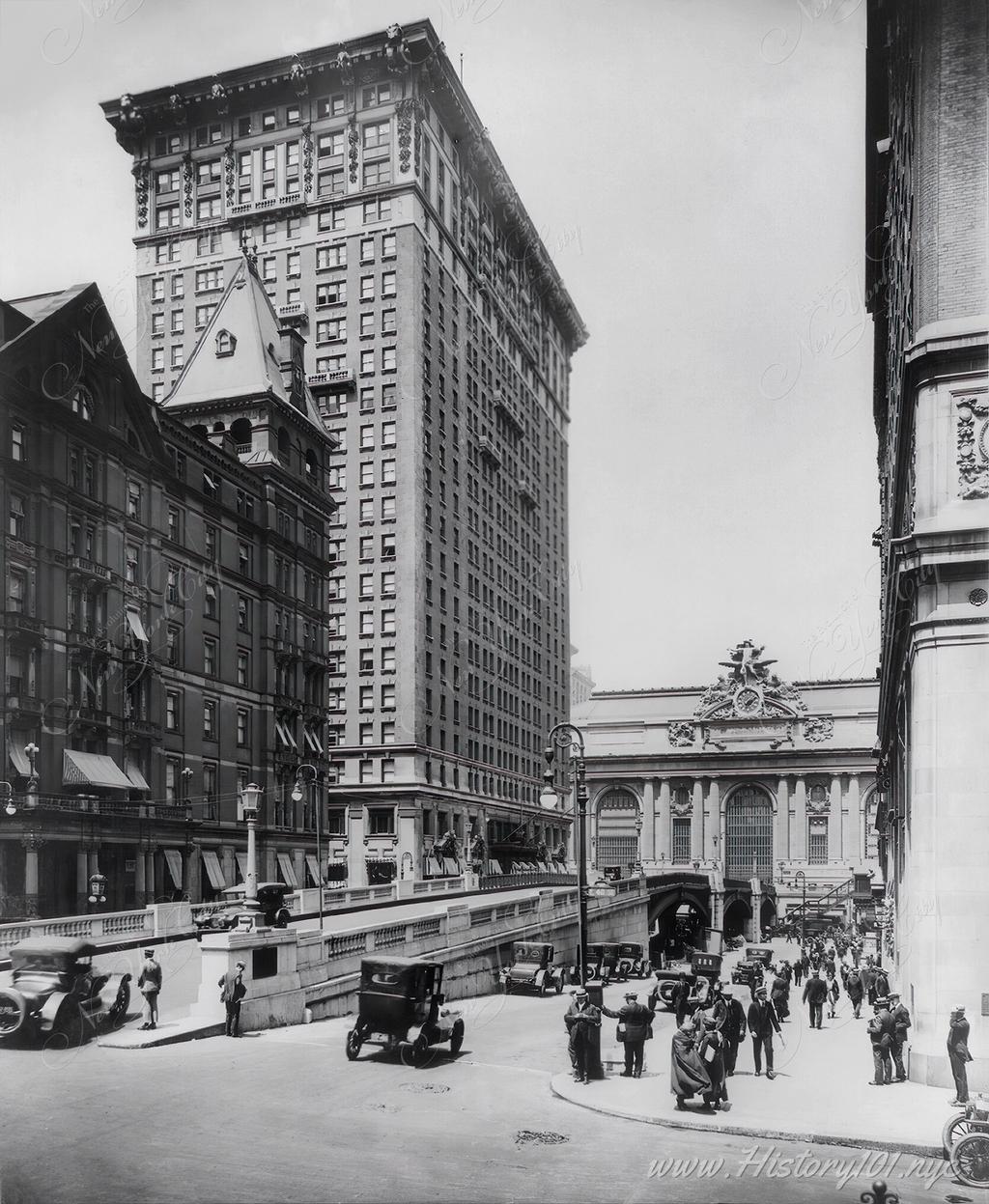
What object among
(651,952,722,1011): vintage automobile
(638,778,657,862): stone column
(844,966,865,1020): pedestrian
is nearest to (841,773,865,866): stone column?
(638,778,657,862): stone column

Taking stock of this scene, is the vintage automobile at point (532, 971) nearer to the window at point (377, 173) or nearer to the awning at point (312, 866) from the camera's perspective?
the awning at point (312, 866)

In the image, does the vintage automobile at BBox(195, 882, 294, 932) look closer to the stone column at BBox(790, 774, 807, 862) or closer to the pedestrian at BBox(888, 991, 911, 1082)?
the pedestrian at BBox(888, 991, 911, 1082)

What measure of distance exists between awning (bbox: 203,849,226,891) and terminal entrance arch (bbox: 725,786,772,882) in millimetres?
78483

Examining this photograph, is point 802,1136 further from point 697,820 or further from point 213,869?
point 697,820

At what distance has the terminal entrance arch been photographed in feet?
423

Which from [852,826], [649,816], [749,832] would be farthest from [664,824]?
[852,826]

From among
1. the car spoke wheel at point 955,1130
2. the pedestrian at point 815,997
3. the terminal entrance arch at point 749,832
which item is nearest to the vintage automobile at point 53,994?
the car spoke wheel at point 955,1130

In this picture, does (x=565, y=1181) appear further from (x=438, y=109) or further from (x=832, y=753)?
(x=832, y=753)

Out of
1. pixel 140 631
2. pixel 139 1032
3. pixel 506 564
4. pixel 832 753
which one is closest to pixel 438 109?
pixel 140 631

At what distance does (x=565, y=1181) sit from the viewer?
1575 cm

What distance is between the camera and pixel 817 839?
126 meters

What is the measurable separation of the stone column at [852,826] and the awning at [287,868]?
71.1 m

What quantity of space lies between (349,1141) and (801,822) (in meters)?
114

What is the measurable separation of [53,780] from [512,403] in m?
64.9
